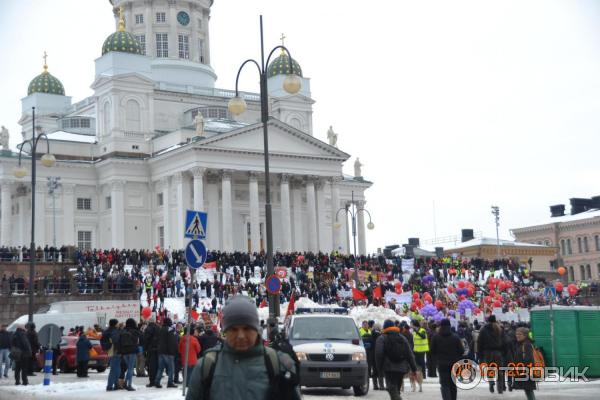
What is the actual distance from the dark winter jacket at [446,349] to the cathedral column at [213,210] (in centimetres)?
5645

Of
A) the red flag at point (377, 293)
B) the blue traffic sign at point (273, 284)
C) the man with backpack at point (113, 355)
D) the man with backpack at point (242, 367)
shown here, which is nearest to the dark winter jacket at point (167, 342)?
the man with backpack at point (113, 355)

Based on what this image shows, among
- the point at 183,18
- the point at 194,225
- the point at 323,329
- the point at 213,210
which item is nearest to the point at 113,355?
the point at 323,329

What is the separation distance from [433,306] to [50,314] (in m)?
18.7

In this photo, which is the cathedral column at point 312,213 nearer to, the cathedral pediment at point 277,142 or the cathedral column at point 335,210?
the cathedral column at point 335,210

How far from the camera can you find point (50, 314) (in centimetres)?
3362

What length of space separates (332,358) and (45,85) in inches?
2817

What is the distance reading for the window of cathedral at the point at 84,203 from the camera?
7525 centimetres

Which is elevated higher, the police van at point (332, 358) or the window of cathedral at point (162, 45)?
the window of cathedral at point (162, 45)

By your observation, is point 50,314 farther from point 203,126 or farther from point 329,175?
point 329,175

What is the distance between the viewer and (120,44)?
76750mm

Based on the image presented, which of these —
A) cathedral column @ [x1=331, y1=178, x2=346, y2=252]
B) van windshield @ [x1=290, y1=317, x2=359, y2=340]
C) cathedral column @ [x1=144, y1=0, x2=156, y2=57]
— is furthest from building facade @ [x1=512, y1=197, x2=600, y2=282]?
van windshield @ [x1=290, y1=317, x2=359, y2=340]

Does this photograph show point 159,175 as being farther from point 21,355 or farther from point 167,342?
point 167,342

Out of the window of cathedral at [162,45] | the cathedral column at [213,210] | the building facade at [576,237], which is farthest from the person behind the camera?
the building facade at [576,237]

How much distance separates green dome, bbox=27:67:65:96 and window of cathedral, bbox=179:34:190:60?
11.0 metres
